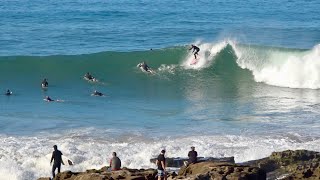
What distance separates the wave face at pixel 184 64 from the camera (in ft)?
114

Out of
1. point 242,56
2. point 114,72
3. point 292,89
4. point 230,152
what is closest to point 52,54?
point 114,72

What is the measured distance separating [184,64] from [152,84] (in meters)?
3.72

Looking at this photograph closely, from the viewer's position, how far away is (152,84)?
3366cm

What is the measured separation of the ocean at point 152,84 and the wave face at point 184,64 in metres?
0.05

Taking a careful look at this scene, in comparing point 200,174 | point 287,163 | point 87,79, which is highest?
point 87,79

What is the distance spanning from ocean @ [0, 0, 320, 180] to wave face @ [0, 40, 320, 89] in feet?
0.17

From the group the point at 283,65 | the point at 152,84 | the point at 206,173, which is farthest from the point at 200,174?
the point at 283,65

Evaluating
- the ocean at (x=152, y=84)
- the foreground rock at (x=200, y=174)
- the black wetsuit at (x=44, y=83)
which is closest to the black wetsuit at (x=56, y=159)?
the ocean at (x=152, y=84)

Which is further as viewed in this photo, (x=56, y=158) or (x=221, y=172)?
(x=56, y=158)

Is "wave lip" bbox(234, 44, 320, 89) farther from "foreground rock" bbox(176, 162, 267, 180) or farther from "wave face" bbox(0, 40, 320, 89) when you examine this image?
"foreground rock" bbox(176, 162, 267, 180)

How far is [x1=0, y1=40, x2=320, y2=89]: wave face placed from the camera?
3476 cm

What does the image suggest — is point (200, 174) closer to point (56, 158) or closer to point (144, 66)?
point (56, 158)

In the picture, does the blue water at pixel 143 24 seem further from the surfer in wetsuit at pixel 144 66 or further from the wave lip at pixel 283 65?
the surfer in wetsuit at pixel 144 66

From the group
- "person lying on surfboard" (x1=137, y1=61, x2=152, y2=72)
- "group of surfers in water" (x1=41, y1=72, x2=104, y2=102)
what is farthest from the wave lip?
"group of surfers in water" (x1=41, y1=72, x2=104, y2=102)
